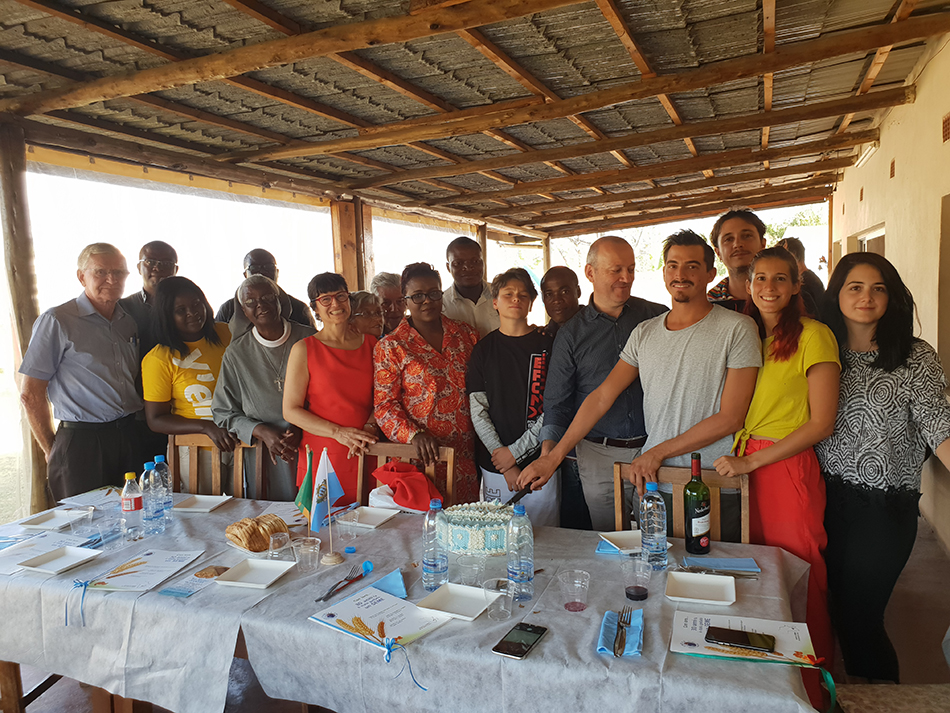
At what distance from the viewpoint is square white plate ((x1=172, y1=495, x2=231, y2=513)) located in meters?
2.58

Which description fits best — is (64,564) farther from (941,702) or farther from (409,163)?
(409,163)

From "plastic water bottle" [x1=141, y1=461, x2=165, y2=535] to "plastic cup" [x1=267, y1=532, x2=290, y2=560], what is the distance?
0.57m

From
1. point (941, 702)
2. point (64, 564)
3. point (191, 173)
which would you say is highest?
point (191, 173)

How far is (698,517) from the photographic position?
1.94m

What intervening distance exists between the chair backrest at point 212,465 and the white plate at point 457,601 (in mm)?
1565

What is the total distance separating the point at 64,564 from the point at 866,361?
9.31ft

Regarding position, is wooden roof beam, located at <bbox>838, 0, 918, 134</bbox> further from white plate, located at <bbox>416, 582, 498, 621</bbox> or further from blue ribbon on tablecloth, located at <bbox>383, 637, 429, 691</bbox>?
blue ribbon on tablecloth, located at <bbox>383, 637, 429, 691</bbox>

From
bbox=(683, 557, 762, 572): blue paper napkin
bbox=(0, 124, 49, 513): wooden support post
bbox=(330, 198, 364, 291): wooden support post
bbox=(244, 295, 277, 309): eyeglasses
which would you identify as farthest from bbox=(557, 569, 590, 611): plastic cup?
bbox=(330, 198, 364, 291): wooden support post

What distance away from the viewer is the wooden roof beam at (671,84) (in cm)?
373

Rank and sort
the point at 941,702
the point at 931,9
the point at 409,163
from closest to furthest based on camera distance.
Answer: the point at 941,702 < the point at 931,9 < the point at 409,163

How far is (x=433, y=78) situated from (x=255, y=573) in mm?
3402

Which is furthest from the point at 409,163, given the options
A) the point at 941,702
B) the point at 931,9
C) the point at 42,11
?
the point at 941,702

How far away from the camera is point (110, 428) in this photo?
320cm

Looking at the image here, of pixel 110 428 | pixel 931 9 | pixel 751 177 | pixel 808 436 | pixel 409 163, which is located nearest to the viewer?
pixel 808 436
